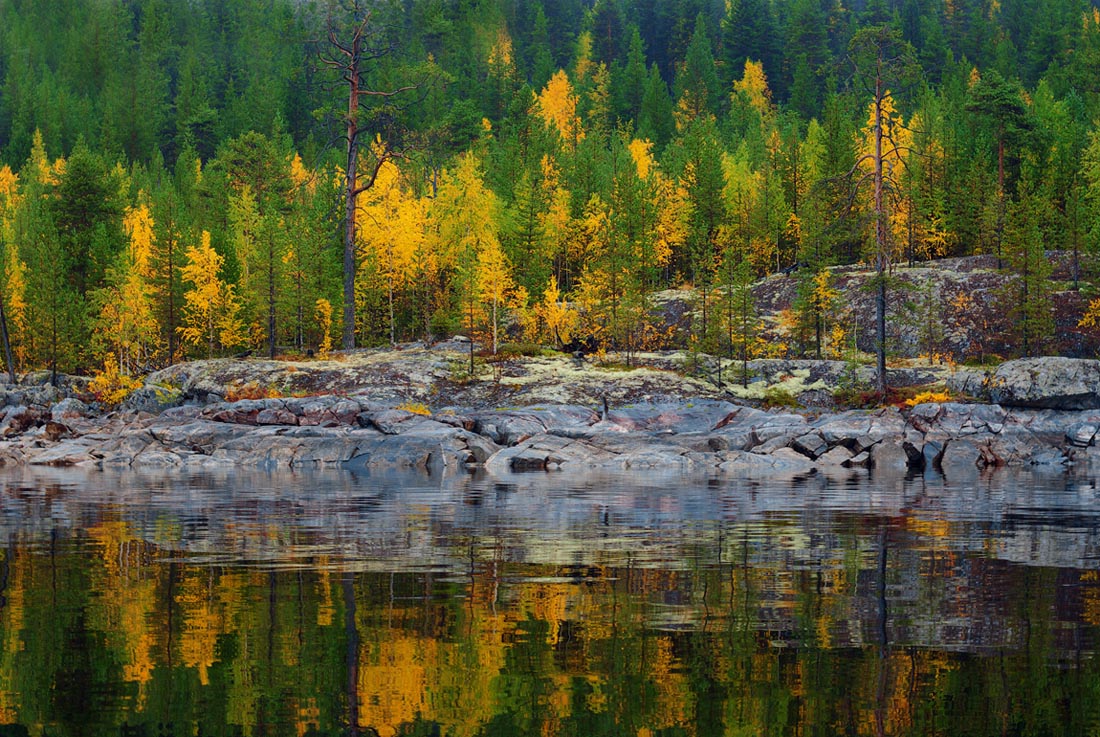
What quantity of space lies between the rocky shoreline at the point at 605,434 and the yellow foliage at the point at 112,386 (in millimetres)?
7132

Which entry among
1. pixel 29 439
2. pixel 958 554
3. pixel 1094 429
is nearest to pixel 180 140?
pixel 29 439

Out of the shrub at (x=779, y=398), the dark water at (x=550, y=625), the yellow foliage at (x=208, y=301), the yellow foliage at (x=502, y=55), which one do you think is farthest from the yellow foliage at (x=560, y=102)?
the dark water at (x=550, y=625)

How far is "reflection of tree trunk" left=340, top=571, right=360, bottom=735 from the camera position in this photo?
6184 millimetres

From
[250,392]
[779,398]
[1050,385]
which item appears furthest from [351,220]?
[1050,385]

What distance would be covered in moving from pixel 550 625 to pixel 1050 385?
3865 centimetres

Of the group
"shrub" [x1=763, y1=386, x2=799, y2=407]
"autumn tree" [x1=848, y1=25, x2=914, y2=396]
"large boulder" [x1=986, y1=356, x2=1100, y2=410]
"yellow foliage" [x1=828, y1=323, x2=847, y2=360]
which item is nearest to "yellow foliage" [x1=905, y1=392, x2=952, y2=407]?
"large boulder" [x1=986, y1=356, x2=1100, y2=410]

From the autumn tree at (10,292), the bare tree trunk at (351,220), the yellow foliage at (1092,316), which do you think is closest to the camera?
the bare tree trunk at (351,220)

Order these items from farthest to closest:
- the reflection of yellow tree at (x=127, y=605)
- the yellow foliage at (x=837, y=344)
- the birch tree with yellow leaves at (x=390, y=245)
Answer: the birch tree with yellow leaves at (x=390, y=245)
the yellow foliage at (x=837, y=344)
the reflection of yellow tree at (x=127, y=605)

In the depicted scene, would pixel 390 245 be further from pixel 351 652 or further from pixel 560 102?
pixel 560 102

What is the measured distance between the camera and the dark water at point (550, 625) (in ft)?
20.5

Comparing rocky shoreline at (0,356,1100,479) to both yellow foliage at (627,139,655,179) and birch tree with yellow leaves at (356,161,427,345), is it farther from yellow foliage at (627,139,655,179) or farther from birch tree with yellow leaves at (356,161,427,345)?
yellow foliage at (627,139,655,179)

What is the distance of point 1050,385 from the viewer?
140 feet

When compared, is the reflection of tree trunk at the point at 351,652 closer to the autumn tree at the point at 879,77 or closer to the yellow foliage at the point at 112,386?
the autumn tree at the point at 879,77

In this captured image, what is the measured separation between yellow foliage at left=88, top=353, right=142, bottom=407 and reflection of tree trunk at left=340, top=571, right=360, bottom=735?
4499 cm
